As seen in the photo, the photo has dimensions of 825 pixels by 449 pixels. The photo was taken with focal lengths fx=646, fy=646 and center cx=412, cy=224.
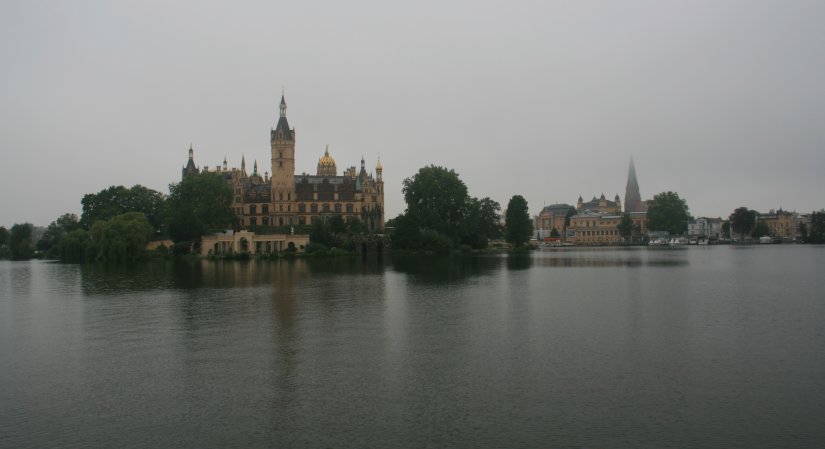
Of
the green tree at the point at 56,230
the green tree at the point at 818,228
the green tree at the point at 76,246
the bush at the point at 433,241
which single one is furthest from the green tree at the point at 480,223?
the green tree at the point at 818,228

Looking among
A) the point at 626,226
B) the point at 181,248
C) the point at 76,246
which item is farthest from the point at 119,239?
the point at 626,226

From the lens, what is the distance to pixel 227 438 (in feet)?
44.8

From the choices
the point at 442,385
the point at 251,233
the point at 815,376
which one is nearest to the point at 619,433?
the point at 442,385

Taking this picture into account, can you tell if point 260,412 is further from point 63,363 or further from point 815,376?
point 815,376

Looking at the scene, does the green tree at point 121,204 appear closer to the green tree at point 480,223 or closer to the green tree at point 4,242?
the green tree at point 4,242

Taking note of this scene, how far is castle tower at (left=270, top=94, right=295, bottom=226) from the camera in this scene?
112m

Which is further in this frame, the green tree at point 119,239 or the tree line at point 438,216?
the tree line at point 438,216

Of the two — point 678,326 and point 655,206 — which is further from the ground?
point 655,206

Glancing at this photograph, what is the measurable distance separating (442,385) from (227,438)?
5870 mm

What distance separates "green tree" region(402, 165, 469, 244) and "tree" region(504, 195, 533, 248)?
574 inches

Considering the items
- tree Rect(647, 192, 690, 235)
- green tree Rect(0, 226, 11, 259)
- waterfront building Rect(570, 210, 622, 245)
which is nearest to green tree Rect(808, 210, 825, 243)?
tree Rect(647, 192, 690, 235)

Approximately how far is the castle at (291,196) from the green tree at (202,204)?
28.7 feet

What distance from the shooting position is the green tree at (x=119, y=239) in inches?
3346

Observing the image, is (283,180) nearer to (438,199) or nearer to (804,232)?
(438,199)
